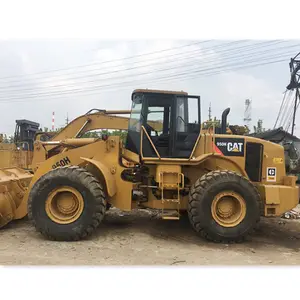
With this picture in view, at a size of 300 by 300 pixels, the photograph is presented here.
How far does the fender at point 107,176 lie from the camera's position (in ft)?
18.9

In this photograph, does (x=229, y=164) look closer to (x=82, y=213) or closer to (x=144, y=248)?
(x=144, y=248)

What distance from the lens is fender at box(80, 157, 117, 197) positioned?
5.77 m

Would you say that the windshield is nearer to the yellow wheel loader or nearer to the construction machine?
the yellow wheel loader

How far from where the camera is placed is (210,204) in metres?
5.63

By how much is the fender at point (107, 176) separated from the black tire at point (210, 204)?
1258 mm

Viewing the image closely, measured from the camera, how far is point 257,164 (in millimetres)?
6363

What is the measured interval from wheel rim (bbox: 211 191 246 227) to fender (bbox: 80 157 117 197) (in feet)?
5.31

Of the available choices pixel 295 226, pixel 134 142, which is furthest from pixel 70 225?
pixel 295 226

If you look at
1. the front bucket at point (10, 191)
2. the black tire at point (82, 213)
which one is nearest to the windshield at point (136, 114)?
the black tire at point (82, 213)

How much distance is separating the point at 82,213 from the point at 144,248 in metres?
1.11

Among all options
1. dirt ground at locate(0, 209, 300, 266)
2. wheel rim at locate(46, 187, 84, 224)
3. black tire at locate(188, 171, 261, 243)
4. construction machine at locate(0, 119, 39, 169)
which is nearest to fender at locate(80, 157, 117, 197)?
wheel rim at locate(46, 187, 84, 224)

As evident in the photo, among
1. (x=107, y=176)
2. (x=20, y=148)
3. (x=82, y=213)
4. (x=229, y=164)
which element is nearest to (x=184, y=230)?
(x=229, y=164)

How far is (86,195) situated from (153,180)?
4.02 feet

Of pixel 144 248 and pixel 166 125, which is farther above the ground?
pixel 166 125
